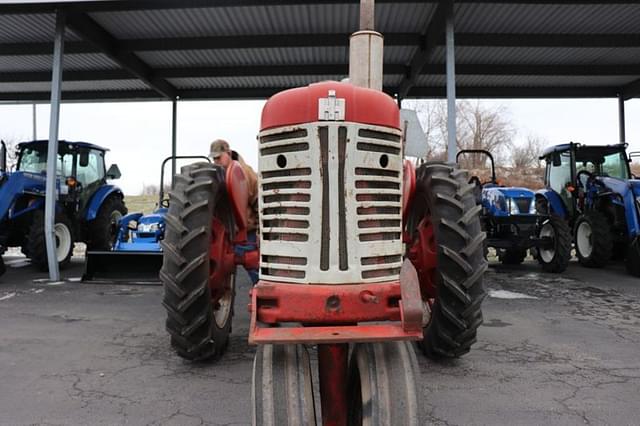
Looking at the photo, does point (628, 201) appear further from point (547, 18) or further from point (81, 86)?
point (81, 86)

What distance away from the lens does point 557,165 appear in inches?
429

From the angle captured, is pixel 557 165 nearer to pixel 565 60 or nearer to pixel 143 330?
pixel 565 60

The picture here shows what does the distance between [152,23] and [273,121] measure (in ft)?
24.8

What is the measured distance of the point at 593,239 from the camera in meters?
9.95

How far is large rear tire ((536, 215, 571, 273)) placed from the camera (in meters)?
9.43

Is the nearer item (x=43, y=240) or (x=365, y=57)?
(x=365, y=57)

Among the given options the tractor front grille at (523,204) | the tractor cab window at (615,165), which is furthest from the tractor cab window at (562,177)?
the tractor front grille at (523,204)

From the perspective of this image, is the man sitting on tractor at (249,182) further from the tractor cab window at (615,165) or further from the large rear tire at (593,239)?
the tractor cab window at (615,165)

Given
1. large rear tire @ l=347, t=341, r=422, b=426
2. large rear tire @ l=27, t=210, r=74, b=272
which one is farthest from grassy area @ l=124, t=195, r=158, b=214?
large rear tire @ l=347, t=341, r=422, b=426

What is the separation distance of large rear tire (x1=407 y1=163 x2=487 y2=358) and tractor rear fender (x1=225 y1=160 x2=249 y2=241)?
133 centimetres

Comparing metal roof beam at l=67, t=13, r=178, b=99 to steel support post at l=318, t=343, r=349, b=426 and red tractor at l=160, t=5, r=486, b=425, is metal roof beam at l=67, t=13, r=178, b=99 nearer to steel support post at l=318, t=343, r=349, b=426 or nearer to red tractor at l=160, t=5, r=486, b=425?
red tractor at l=160, t=5, r=486, b=425

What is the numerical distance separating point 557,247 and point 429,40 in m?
4.34

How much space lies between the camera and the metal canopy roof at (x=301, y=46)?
850 centimetres

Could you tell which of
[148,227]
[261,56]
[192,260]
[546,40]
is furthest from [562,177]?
[192,260]
